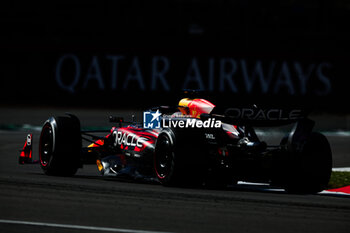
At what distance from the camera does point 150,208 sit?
7.81m

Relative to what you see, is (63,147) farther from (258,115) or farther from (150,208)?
(150,208)

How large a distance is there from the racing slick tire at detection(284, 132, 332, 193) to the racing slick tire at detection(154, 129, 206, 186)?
1099 mm

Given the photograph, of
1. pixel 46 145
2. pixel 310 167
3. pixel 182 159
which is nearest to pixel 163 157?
pixel 182 159

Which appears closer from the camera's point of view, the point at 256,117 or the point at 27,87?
the point at 256,117

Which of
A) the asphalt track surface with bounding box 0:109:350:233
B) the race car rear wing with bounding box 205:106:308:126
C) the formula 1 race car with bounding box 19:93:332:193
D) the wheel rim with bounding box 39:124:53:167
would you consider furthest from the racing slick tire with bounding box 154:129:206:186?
the wheel rim with bounding box 39:124:53:167

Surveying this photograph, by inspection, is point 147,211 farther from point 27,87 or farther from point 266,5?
point 266,5

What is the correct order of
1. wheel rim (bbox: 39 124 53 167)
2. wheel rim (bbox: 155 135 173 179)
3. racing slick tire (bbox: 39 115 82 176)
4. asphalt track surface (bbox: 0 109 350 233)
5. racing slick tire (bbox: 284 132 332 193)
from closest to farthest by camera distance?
asphalt track surface (bbox: 0 109 350 233) → racing slick tire (bbox: 284 132 332 193) → wheel rim (bbox: 155 135 173 179) → racing slick tire (bbox: 39 115 82 176) → wheel rim (bbox: 39 124 53 167)

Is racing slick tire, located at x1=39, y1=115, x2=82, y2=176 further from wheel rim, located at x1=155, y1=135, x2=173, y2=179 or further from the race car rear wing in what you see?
the race car rear wing

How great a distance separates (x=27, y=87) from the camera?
26.5 m

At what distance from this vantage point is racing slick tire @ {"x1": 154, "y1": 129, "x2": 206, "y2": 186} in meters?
9.30

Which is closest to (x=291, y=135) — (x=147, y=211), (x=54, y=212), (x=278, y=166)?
(x=278, y=166)

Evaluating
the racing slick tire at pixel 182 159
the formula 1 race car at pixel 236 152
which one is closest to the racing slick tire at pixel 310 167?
the formula 1 race car at pixel 236 152

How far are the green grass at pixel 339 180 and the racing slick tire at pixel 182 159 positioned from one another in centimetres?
232

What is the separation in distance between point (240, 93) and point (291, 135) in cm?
1757
